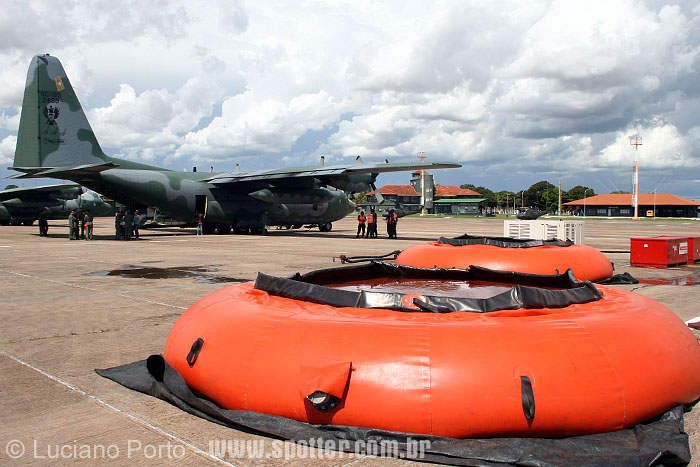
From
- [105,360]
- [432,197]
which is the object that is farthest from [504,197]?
[105,360]

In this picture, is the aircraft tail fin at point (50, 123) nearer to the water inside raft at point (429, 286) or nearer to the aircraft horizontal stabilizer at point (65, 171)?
the aircraft horizontal stabilizer at point (65, 171)

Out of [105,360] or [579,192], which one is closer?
[105,360]

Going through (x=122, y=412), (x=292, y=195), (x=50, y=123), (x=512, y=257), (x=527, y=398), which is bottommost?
(x=122, y=412)

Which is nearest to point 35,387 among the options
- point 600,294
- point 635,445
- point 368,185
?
point 635,445

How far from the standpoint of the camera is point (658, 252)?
14.2 metres

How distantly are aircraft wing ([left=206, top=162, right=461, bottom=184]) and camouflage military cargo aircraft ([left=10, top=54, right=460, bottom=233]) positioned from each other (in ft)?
0.16

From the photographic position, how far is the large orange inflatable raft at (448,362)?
3371 mm

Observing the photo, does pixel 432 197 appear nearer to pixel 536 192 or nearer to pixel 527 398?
pixel 536 192

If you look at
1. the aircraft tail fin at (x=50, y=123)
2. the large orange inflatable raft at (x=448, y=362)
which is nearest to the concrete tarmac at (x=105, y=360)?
the large orange inflatable raft at (x=448, y=362)

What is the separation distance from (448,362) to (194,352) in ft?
6.47

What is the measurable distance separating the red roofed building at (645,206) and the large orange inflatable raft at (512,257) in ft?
324

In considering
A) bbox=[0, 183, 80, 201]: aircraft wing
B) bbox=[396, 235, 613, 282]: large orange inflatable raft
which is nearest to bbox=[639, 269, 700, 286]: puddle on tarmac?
bbox=[396, 235, 613, 282]: large orange inflatable raft

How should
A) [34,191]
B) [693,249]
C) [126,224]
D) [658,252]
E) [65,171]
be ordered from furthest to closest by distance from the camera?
[34,191], [126,224], [65,171], [693,249], [658,252]

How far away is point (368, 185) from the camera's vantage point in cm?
3077
